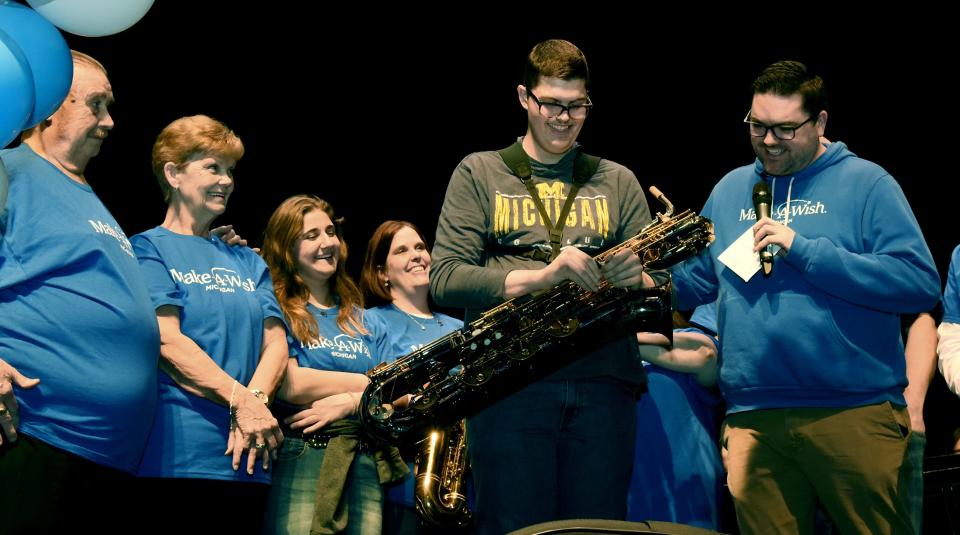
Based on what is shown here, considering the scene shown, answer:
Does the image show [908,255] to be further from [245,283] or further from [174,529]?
[174,529]

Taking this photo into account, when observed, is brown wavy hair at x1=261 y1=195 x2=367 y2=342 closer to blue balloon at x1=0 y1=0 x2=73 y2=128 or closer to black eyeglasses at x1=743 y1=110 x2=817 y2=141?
blue balloon at x1=0 y1=0 x2=73 y2=128

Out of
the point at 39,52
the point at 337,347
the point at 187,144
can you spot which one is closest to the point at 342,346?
the point at 337,347

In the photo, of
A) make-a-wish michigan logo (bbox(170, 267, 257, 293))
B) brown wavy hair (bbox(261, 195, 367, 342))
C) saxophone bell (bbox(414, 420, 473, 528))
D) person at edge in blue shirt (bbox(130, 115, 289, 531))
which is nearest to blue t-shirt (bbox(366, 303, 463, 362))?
brown wavy hair (bbox(261, 195, 367, 342))

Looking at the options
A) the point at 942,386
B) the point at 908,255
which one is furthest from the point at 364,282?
the point at 942,386

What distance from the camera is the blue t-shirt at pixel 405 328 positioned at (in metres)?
3.90

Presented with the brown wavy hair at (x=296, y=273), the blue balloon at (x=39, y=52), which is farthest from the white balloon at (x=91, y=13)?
the brown wavy hair at (x=296, y=273)

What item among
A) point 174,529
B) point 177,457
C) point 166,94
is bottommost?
point 174,529

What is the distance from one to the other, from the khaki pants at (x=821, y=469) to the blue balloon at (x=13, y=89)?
2119mm

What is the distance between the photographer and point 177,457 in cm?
290

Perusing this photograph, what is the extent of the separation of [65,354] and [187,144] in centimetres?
103

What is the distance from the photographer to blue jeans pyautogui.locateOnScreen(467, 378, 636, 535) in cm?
271

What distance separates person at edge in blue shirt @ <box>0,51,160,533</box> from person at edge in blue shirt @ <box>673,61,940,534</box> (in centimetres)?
170

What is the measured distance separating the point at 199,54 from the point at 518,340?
2.63 meters

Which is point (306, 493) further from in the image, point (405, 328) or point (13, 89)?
point (13, 89)
